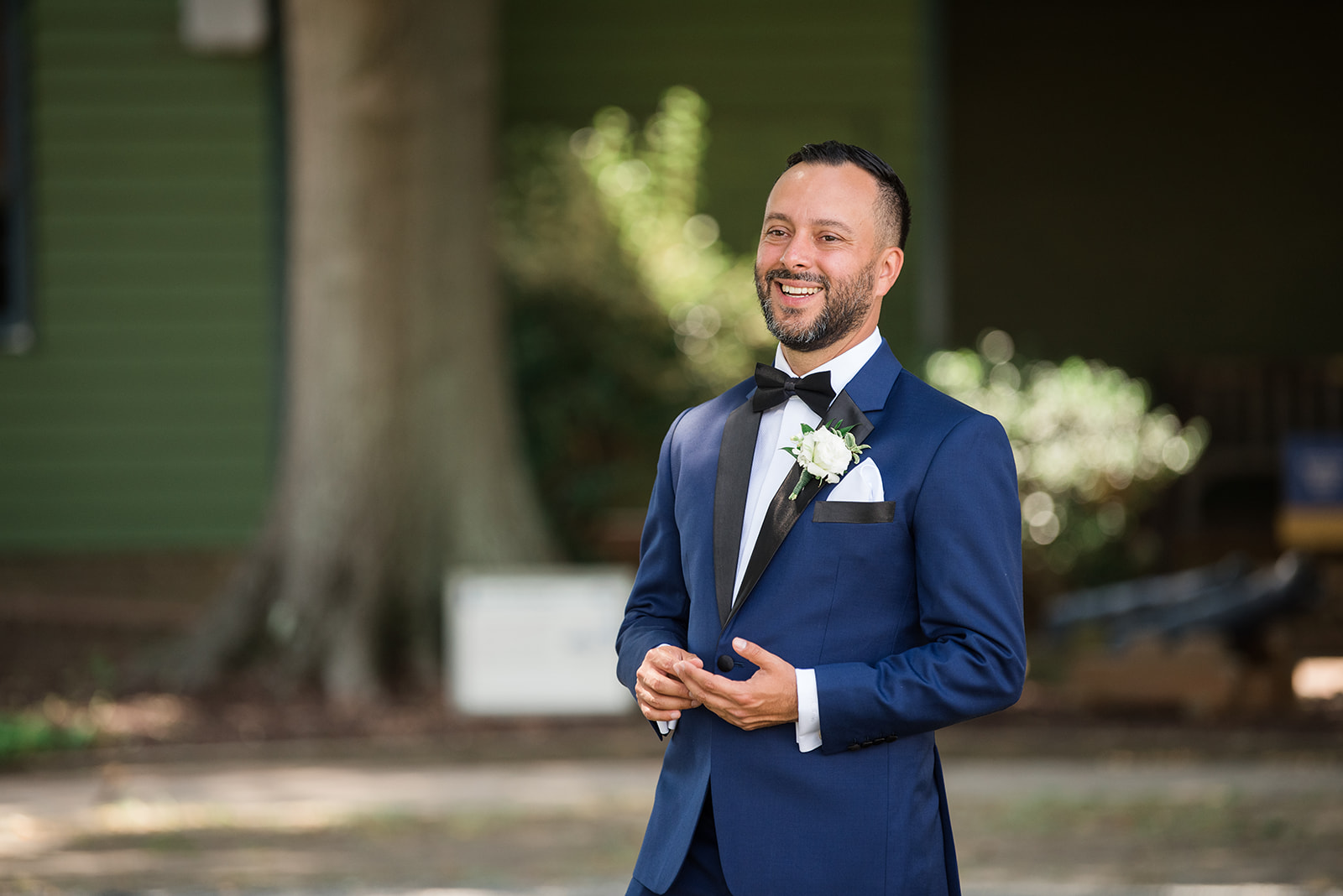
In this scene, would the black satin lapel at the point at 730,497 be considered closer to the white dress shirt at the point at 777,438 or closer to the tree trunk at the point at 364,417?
the white dress shirt at the point at 777,438

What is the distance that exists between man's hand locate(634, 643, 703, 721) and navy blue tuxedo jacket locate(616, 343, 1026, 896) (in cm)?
6

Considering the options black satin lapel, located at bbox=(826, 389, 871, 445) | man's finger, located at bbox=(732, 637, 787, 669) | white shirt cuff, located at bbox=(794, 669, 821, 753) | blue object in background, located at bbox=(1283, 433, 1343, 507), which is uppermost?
black satin lapel, located at bbox=(826, 389, 871, 445)

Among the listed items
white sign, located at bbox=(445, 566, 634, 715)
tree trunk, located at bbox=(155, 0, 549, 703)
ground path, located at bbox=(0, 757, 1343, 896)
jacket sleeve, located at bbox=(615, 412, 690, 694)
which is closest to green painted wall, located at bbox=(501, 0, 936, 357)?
tree trunk, located at bbox=(155, 0, 549, 703)

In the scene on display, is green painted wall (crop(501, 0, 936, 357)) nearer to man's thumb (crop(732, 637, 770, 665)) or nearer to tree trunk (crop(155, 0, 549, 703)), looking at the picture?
tree trunk (crop(155, 0, 549, 703))

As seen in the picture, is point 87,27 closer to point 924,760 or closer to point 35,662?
point 35,662

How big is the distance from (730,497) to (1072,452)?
7.30m

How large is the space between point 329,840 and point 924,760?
365cm

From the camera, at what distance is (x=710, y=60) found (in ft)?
35.2

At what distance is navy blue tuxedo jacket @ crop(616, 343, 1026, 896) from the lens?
2104mm

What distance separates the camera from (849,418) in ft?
7.36

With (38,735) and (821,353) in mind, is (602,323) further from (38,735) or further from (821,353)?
(821,353)

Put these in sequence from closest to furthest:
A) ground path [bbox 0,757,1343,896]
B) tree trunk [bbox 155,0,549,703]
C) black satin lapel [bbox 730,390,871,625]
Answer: black satin lapel [bbox 730,390,871,625] < ground path [bbox 0,757,1343,896] < tree trunk [bbox 155,0,549,703]

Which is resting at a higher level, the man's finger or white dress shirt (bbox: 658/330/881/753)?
white dress shirt (bbox: 658/330/881/753)

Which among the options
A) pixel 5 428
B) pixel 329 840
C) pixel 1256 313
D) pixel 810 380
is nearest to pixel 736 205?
pixel 1256 313
